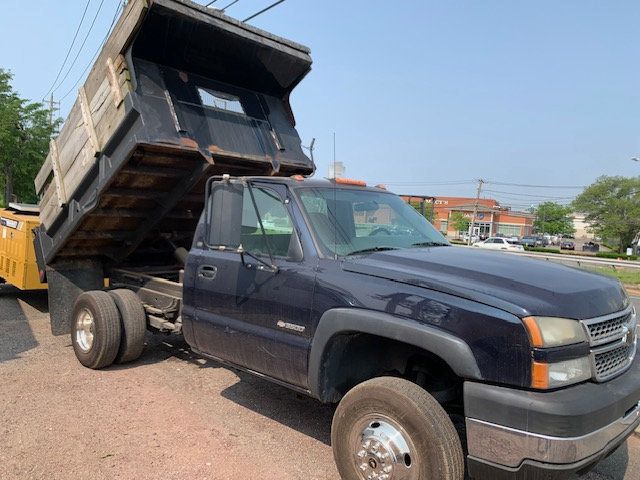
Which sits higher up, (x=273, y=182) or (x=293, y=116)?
(x=293, y=116)

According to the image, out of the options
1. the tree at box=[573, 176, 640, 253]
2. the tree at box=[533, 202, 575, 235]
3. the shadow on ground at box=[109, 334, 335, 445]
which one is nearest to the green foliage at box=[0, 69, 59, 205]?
the shadow on ground at box=[109, 334, 335, 445]

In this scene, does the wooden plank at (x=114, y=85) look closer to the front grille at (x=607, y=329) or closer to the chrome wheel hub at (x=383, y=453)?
the chrome wheel hub at (x=383, y=453)

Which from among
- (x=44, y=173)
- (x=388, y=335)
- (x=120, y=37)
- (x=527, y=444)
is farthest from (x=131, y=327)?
(x=527, y=444)

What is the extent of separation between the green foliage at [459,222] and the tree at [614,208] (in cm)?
2063

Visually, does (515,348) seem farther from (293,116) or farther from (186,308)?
(293,116)

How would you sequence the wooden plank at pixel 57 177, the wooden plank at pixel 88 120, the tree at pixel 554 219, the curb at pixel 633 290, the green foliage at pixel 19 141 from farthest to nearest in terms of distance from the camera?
the tree at pixel 554 219, the green foliage at pixel 19 141, the curb at pixel 633 290, the wooden plank at pixel 57 177, the wooden plank at pixel 88 120

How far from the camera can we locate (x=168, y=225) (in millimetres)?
6547

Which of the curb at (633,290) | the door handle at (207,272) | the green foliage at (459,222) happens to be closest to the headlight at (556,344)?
the door handle at (207,272)

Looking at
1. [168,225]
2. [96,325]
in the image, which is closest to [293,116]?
[168,225]

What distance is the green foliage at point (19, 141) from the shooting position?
2121cm

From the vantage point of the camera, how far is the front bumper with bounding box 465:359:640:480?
255 centimetres

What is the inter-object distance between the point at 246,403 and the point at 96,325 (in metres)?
1.93

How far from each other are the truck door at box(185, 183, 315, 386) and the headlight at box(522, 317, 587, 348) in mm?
1447

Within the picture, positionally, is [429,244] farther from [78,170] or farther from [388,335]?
[78,170]
